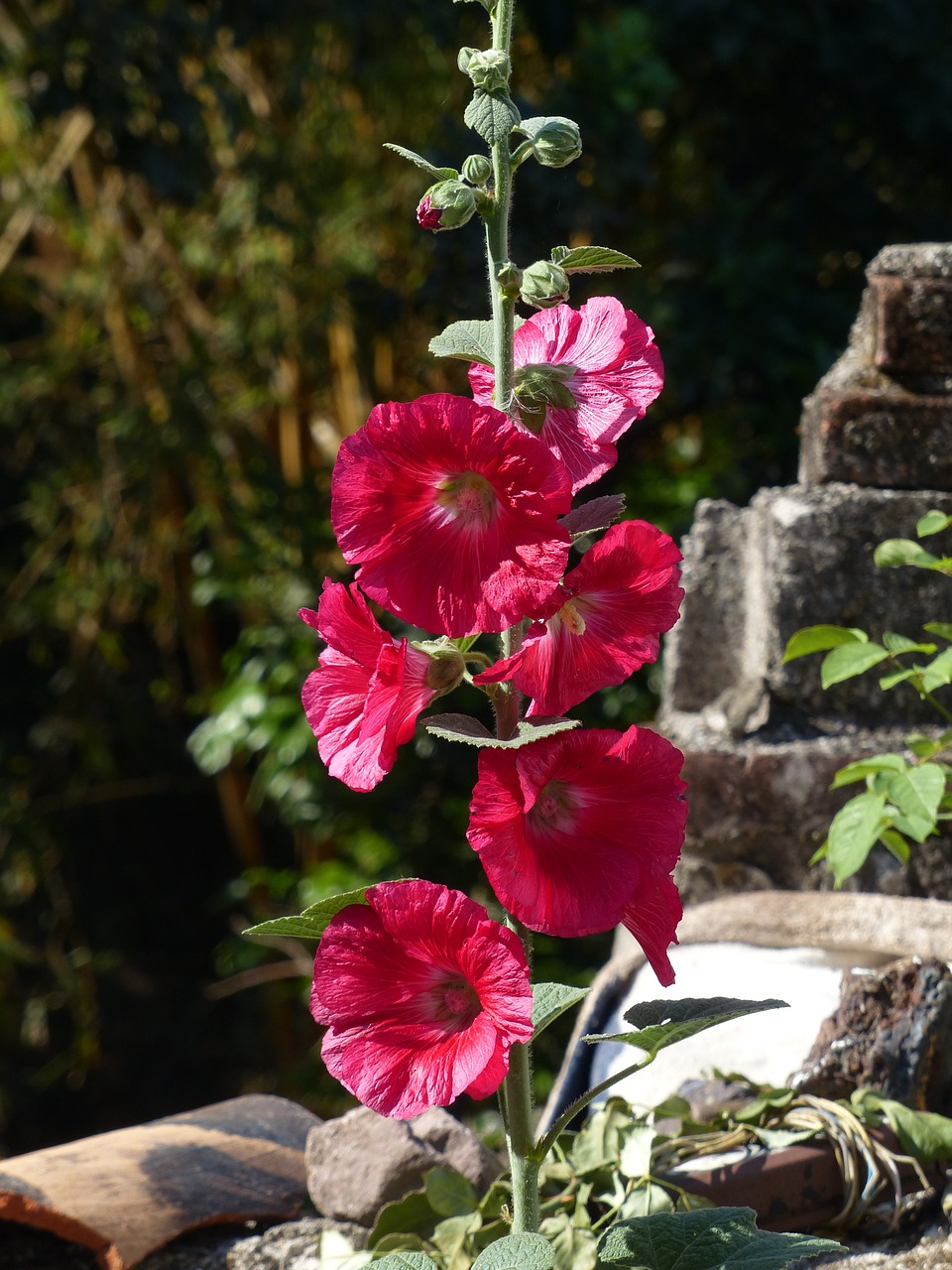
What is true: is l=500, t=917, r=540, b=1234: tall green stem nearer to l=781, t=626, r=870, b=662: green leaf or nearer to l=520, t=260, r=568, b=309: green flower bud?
l=520, t=260, r=568, b=309: green flower bud

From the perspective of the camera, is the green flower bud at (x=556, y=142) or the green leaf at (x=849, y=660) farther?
the green leaf at (x=849, y=660)

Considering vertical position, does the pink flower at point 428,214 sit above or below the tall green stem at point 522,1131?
above

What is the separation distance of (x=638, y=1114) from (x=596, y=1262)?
15.8 inches

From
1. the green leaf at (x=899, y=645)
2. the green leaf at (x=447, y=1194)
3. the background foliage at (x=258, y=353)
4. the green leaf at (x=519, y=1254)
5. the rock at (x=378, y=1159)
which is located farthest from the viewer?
the background foliage at (x=258, y=353)

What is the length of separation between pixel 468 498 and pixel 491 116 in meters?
0.23

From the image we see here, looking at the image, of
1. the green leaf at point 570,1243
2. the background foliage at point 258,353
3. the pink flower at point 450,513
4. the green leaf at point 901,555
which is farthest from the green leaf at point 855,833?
the background foliage at point 258,353

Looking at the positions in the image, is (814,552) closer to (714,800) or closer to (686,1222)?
(714,800)

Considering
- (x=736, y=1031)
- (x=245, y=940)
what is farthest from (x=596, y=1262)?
(x=245, y=940)

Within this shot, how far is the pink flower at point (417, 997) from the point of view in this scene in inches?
28.3

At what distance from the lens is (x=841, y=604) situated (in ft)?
5.66

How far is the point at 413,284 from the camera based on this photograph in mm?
3430

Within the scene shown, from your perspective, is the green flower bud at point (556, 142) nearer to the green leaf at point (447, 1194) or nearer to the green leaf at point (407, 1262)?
the green leaf at point (407, 1262)

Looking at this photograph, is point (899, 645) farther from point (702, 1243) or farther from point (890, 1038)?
point (702, 1243)

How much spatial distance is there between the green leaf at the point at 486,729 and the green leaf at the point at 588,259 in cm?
28
